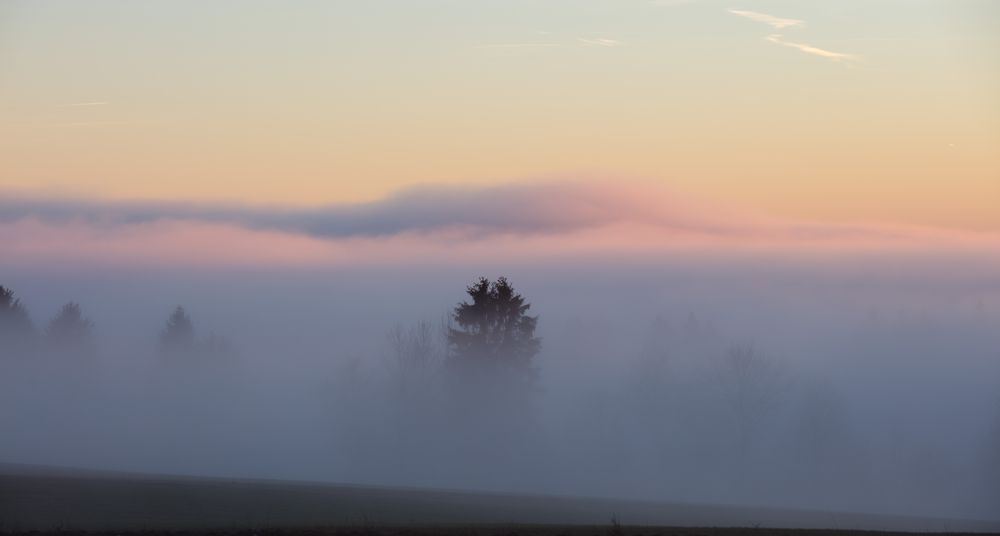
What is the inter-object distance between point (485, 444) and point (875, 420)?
56.1 meters

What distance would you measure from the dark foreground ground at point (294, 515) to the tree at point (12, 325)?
87.0 metres

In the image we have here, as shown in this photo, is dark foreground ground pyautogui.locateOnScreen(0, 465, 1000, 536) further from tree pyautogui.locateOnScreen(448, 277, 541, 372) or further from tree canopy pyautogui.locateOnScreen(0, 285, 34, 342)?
tree canopy pyautogui.locateOnScreen(0, 285, 34, 342)

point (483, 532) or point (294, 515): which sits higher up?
point (294, 515)

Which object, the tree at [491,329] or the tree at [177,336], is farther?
the tree at [177,336]

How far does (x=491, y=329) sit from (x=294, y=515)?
238 ft

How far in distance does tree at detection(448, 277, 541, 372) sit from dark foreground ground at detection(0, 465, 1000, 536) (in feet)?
156

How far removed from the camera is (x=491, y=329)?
121750 millimetres

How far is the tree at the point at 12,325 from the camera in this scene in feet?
497

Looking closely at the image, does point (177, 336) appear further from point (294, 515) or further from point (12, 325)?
point (294, 515)

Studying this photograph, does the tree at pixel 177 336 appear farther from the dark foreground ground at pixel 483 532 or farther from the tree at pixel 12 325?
the dark foreground ground at pixel 483 532

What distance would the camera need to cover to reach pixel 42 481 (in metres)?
60.6

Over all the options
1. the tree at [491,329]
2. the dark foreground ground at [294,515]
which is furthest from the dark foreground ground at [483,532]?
the tree at [491,329]

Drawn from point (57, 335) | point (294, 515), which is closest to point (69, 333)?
point (57, 335)

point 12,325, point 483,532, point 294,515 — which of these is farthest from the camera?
point 12,325
